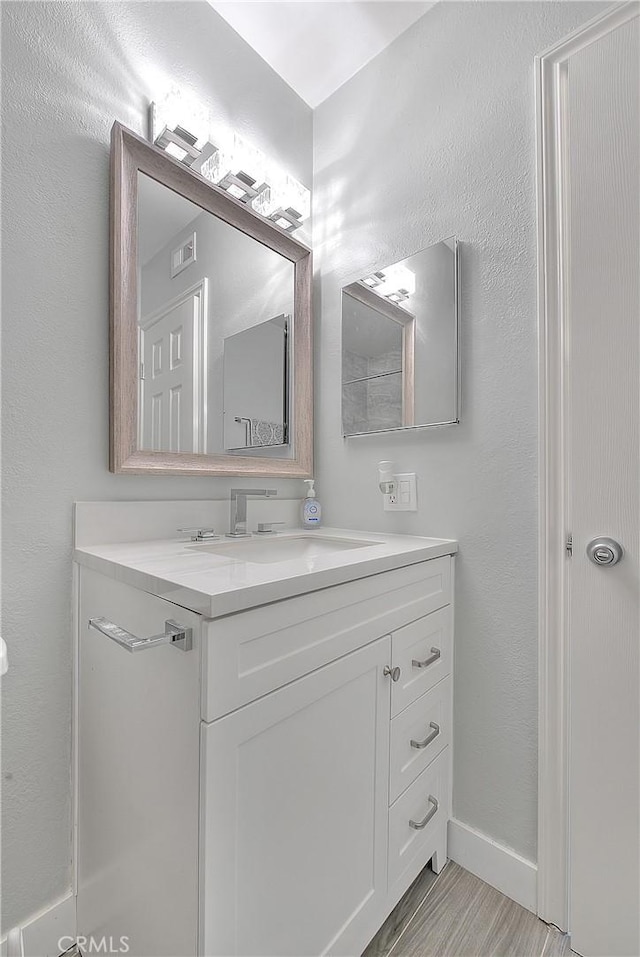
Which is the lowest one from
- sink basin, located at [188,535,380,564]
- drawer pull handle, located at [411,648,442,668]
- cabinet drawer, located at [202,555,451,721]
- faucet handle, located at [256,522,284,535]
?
drawer pull handle, located at [411,648,442,668]

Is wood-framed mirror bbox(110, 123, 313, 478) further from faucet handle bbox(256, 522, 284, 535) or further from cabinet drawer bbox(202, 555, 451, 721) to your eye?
cabinet drawer bbox(202, 555, 451, 721)

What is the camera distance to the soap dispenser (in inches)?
62.4

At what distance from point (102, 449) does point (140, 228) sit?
1.91 feet

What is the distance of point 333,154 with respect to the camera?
171 centimetres

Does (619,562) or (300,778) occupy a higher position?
(619,562)

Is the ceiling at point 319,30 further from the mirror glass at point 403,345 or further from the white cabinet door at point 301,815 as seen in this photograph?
the white cabinet door at point 301,815

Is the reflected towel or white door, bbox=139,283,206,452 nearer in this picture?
white door, bbox=139,283,206,452

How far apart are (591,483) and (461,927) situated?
1075 millimetres

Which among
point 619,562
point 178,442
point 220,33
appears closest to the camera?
point 619,562

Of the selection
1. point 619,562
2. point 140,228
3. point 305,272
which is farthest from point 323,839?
point 305,272

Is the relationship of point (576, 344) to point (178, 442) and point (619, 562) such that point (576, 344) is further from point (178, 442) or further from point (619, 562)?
point (178, 442)

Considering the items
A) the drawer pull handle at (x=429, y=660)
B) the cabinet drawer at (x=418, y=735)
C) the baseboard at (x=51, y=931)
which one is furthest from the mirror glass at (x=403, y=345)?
the baseboard at (x=51, y=931)

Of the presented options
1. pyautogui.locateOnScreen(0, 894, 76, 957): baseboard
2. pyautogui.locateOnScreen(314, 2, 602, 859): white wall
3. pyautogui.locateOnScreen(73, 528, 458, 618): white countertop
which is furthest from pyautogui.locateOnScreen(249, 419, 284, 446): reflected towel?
pyautogui.locateOnScreen(0, 894, 76, 957): baseboard

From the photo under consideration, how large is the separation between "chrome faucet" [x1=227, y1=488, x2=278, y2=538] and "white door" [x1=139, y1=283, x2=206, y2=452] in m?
0.18
